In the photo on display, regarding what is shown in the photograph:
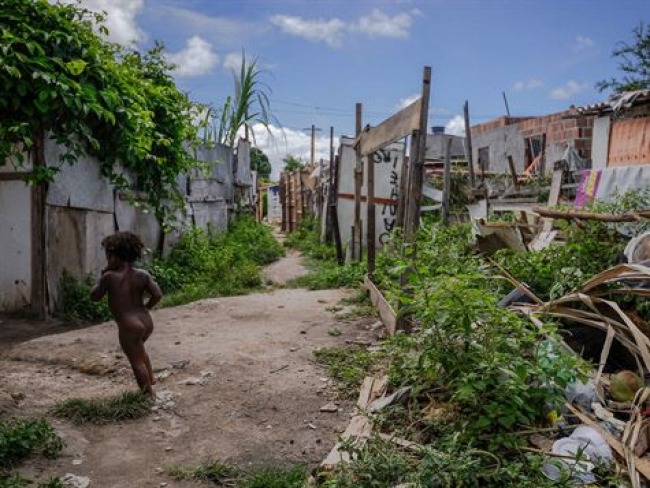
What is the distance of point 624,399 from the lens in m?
3.06

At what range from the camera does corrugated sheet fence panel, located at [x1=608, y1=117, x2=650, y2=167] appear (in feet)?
29.6

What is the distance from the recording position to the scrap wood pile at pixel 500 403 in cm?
243

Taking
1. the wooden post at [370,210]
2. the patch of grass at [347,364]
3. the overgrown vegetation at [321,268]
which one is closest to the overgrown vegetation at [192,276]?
the overgrown vegetation at [321,268]

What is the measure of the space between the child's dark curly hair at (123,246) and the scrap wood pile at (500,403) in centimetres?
195

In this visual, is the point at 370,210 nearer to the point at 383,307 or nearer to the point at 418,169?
the point at 383,307

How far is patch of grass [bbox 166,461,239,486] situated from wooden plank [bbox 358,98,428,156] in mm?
3161

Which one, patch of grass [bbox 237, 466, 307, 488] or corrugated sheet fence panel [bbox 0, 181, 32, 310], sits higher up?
corrugated sheet fence panel [bbox 0, 181, 32, 310]

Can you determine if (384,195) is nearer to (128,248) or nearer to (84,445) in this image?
(128,248)

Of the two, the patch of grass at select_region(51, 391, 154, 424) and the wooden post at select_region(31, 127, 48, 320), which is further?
the wooden post at select_region(31, 127, 48, 320)

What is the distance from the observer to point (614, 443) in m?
2.60

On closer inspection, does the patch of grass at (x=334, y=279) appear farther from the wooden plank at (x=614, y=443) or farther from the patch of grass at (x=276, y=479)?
the wooden plank at (x=614, y=443)

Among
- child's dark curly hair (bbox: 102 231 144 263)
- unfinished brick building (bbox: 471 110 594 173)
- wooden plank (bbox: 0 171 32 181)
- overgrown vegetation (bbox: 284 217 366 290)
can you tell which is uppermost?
unfinished brick building (bbox: 471 110 594 173)

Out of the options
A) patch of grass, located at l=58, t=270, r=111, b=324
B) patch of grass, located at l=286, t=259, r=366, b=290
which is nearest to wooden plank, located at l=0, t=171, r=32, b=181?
patch of grass, located at l=58, t=270, r=111, b=324

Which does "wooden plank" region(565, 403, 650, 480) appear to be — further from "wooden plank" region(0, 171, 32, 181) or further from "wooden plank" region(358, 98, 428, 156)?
"wooden plank" region(0, 171, 32, 181)
